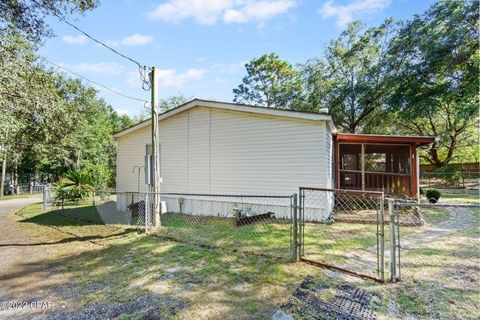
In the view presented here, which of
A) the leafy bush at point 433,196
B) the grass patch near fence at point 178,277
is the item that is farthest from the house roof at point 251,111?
the leafy bush at point 433,196

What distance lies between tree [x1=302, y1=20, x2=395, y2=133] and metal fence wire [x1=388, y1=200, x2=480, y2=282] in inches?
513

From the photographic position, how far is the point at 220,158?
9195 millimetres

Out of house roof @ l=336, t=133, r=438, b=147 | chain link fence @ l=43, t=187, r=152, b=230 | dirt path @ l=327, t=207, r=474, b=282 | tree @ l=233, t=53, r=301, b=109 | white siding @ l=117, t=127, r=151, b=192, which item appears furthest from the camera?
tree @ l=233, t=53, r=301, b=109

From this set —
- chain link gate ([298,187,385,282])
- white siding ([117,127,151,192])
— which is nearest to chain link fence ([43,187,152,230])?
white siding ([117,127,151,192])

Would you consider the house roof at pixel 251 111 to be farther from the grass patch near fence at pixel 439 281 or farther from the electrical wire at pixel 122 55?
the grass patch near fence at pixel 439 281

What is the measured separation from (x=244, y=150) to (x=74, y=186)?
27.5 ft

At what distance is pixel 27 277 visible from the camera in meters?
4.20

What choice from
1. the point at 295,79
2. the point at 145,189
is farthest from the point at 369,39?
the point at 145,189

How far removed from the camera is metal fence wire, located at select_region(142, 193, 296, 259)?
215 inches

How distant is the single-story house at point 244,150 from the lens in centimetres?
788

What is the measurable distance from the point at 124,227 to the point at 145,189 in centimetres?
300

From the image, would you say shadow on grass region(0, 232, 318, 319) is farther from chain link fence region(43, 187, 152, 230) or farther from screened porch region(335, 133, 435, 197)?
screened porch region(335, 133, 435, 197)

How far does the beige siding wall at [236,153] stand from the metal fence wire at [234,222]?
0.48 metres

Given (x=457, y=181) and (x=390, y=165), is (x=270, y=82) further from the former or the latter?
(x=457, y=181)
